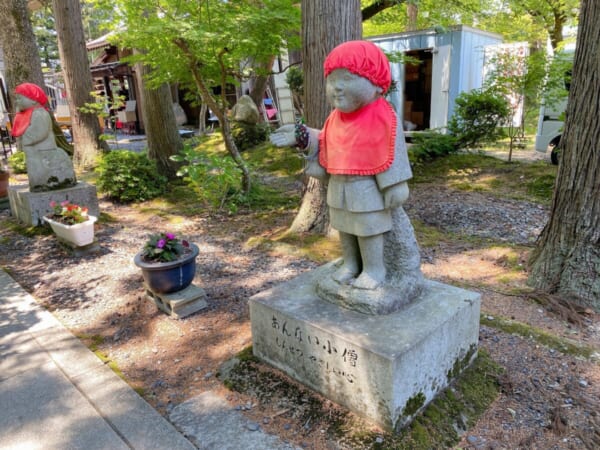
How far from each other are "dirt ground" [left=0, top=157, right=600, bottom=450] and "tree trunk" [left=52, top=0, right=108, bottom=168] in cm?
385

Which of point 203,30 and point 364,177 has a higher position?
point 203,30

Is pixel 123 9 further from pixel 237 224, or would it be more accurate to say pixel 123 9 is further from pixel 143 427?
pixel 143 427

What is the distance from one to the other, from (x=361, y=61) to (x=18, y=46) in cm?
1022

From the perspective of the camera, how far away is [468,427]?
2625 millimetres

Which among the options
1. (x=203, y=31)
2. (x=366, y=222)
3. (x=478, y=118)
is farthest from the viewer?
(x=478, y=118)

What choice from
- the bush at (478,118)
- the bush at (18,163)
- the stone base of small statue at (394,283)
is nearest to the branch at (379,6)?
the bush at (478,118)

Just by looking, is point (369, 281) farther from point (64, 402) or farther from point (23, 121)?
point (23, 121)

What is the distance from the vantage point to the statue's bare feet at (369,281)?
111 inches

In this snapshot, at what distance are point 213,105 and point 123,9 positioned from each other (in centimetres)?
187

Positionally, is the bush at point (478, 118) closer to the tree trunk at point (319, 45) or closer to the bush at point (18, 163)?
the tree trunk at point (319, 45)

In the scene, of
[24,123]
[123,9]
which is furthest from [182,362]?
[123,9]

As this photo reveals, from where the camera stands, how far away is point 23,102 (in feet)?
20.9

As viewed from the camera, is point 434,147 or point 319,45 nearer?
point 319,45

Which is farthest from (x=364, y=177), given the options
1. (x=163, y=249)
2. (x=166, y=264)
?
(x=163, y=249)
